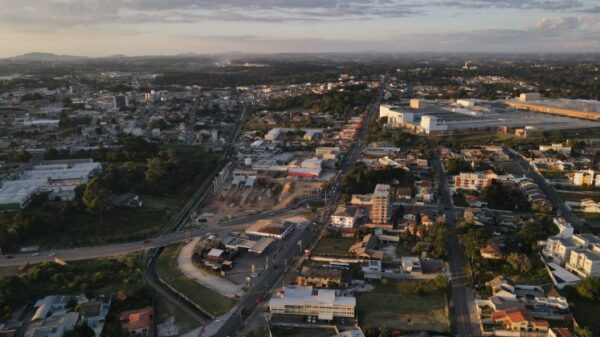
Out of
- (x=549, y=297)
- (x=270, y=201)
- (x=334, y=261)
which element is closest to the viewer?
(x=549, y=297)

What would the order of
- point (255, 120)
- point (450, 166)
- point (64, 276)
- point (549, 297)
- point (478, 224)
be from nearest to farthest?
point (549, 297)
point (64, 276)
point (478, 224)
point (450, 166)
point (255, 120)

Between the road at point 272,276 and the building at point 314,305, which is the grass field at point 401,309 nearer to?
the building at point 314,305

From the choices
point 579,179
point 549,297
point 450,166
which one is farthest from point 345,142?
point 549,297

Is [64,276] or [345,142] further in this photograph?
[345,142]

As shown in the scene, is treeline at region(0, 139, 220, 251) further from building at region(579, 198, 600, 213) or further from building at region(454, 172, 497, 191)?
building at region(579, 198, 600, 213)

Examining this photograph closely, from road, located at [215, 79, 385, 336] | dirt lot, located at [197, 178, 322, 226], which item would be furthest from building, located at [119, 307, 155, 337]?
dirt lot, located at [197, 178, 322, 226]

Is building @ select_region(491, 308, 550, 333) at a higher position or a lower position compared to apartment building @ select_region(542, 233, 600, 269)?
lower

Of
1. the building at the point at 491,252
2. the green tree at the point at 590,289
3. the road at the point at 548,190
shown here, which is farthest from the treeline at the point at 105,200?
the road at the point at 548,190

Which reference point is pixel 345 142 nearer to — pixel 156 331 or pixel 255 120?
pixel 255 120
